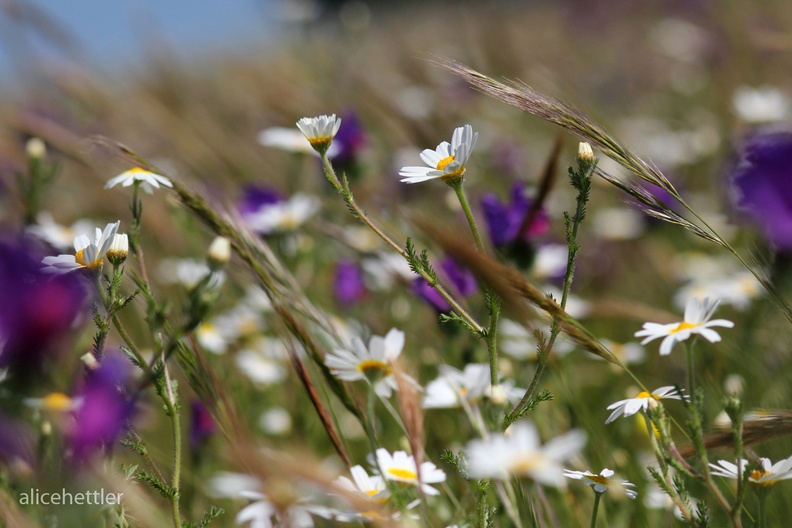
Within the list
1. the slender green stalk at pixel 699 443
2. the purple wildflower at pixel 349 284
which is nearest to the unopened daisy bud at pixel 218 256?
the slender green stalk at pixel 699 443

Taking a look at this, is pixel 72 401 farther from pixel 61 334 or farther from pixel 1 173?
pixel 1 173

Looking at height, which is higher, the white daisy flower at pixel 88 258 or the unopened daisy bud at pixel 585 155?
the unopened daisy bud at pixel 585 155

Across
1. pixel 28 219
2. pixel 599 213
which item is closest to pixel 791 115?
pixel 599 213

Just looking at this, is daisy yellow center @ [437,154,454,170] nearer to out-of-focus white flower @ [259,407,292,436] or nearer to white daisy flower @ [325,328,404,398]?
white daisy flower @ [325,328,404,398]

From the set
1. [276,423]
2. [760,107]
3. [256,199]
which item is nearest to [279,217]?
[256,199]

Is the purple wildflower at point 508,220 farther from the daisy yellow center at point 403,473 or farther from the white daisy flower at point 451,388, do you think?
the daisy yellow center at point 403,473

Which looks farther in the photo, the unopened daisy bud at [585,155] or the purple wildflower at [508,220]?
the purple wildflower at [508,220]

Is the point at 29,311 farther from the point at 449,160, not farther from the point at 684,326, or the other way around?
the point at 684,326
